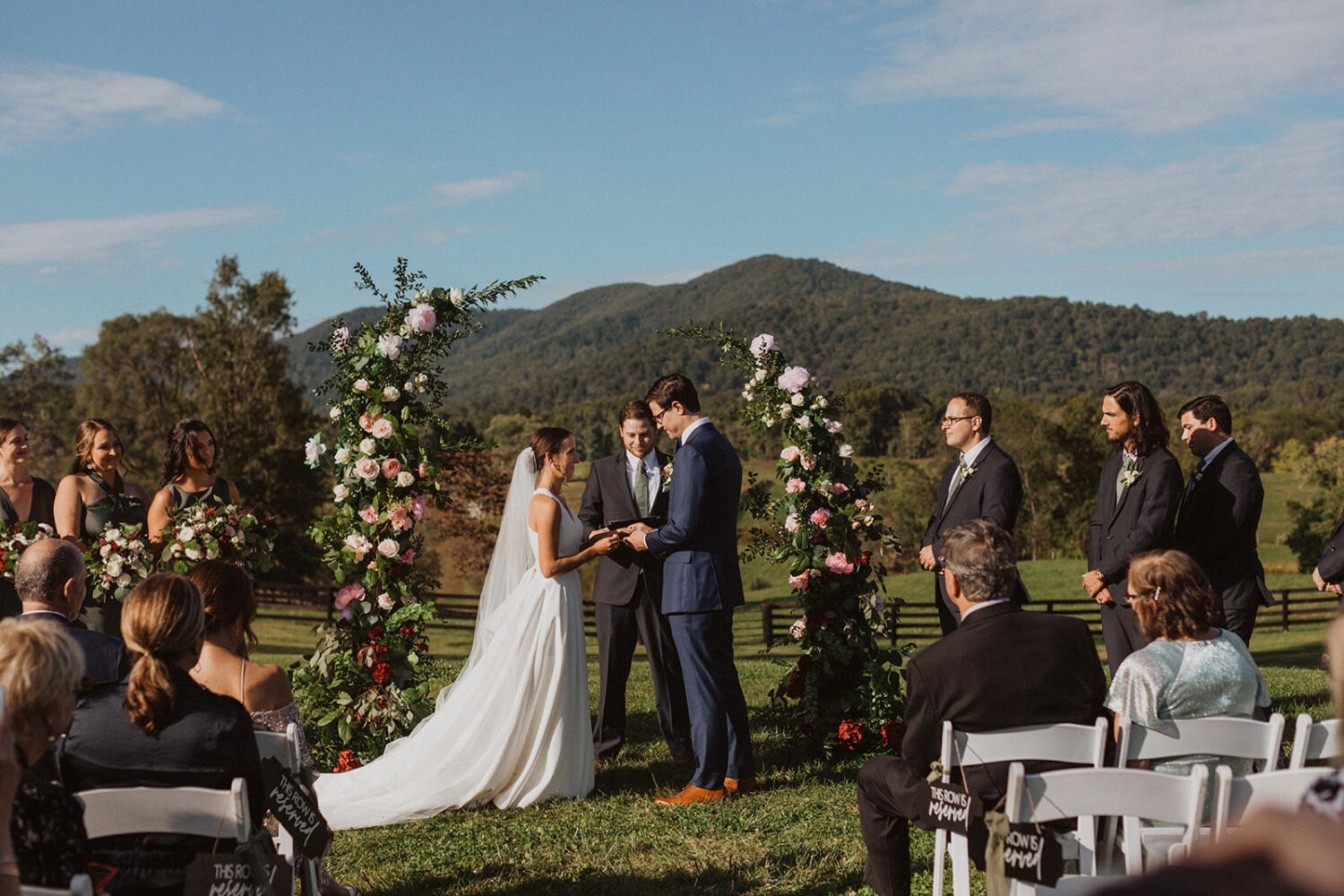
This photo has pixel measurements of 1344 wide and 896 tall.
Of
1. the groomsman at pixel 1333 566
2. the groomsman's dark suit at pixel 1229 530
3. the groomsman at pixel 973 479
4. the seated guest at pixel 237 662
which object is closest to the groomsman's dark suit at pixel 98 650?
the seated guest at pixel 237 662

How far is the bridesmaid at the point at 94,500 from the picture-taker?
280 inches

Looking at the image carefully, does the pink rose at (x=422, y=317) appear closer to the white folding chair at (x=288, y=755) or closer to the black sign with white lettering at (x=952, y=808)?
the white folding chair at (x=288, y=755)

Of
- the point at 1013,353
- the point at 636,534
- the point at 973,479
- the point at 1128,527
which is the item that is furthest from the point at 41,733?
the point at 1013,353

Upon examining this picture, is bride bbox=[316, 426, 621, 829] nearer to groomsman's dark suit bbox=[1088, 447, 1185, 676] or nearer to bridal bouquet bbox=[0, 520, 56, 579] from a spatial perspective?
bridal bouquet bbox=[0, 520, 56, 579]

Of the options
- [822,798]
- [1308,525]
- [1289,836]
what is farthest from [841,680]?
[1308,525]

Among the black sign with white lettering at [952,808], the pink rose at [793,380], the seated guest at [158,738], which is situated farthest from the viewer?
the pink rose at [793,380]

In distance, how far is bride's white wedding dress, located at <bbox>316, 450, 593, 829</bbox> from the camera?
640 cm

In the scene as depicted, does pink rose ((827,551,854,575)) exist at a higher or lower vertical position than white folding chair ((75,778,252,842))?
higher

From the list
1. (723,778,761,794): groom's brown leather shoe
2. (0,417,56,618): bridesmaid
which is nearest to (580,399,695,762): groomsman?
(723,778,761,794): groom's brown leather shoe

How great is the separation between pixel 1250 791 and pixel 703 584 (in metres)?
3.57

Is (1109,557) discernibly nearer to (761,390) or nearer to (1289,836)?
(761,390)

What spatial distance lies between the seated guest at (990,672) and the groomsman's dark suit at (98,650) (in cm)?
316

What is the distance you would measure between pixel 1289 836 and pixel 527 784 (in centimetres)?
594

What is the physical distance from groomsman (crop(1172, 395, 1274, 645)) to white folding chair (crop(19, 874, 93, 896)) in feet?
20.0
